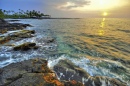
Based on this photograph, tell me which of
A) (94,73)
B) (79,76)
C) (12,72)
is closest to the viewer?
(12,72)

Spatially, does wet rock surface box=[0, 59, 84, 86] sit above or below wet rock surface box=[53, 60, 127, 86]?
above

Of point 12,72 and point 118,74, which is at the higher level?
point 12,72

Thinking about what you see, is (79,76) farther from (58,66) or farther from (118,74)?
(118,74)

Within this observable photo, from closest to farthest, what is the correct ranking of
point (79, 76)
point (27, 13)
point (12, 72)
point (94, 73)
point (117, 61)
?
point (12, 72) → point (79, 76) → point (94, 73) → point (117, 61) → point (27, 13)

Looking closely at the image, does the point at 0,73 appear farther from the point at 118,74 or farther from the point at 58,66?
the point at 118,74

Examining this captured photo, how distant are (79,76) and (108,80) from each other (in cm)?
214

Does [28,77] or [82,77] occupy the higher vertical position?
[28,77]

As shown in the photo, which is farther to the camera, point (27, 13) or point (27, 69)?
point (27, 13)

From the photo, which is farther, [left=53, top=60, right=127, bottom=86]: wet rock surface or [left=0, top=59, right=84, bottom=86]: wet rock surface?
[left=53, top=60, right=127, bottom=86]: wet rock surface

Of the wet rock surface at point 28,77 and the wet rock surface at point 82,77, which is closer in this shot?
the wet rock surface at point 28,77

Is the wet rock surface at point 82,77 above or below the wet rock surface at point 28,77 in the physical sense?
below

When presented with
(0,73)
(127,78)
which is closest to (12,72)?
(0,73)

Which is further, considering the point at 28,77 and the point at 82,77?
the point at 82,77

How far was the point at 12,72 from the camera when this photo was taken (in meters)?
8.88
